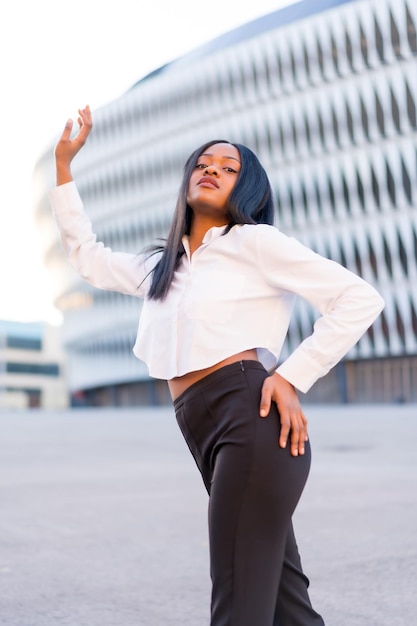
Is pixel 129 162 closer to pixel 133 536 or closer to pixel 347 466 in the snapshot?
pixel 347 466

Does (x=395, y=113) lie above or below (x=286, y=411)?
above

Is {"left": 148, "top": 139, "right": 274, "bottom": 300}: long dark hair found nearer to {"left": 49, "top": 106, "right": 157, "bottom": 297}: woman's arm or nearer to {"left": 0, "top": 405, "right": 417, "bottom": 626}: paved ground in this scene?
{"left": 49, "top": 106, "right": 157, "bottom": 297}: woman's arm

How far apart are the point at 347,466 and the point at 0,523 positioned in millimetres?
7428

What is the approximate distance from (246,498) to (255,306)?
0.61 meters

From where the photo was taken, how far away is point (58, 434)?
26500 millimetres

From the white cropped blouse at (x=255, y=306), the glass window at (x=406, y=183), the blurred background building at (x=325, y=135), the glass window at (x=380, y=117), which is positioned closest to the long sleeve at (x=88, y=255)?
the white cropped blouse at (x=255, y=306)

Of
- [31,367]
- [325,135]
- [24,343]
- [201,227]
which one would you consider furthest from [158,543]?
[31,367]

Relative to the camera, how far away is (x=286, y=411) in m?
3.07

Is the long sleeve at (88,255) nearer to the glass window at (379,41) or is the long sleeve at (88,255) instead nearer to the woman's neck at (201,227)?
the woman's neck at (201,227)

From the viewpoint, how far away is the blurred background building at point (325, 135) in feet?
186

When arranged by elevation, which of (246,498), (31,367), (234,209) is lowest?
(31,367)

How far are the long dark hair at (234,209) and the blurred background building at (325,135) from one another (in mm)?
54023

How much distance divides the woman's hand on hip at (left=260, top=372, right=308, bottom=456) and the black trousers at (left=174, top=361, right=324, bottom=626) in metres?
0.03

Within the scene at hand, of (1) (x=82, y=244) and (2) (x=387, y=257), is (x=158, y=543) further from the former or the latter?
(2) (x=387, y=257)
